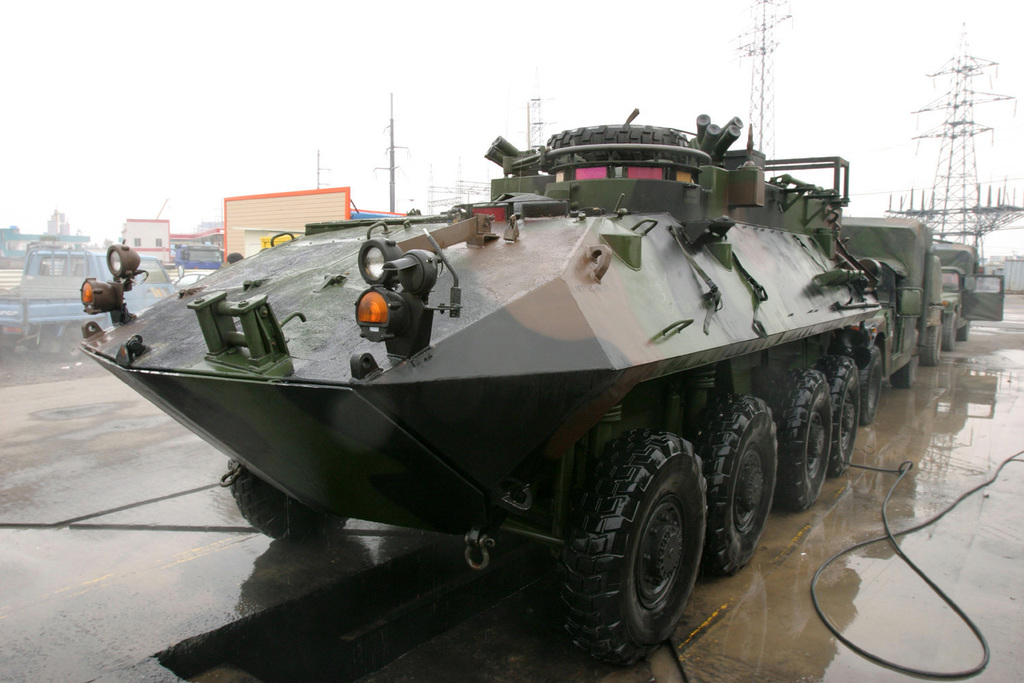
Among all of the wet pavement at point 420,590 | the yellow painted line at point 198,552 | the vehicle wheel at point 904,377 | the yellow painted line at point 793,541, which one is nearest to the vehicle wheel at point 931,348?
the vehicle wheel at point 904,377

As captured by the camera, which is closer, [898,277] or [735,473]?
[735,473]

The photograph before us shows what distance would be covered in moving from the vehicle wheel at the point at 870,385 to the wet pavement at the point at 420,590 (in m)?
1.31

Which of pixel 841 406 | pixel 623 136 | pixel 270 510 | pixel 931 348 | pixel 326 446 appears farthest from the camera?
pixel 931 348

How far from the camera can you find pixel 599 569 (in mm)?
3057

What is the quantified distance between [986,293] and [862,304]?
41.6 ft

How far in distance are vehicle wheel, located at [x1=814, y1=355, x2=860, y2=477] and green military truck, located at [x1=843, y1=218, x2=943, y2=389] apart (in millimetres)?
1905

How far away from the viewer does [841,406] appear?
5898 millimetres

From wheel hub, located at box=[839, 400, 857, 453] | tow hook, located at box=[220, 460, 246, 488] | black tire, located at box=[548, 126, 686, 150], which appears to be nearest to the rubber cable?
wheel hub, located at box=[839, 400, 857, 453]

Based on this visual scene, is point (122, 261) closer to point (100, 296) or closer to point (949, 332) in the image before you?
point (100, 296)

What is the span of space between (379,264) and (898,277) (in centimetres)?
829

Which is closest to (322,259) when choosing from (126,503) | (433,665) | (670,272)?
(670,272)

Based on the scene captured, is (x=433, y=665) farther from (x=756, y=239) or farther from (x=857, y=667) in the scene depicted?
(x=756, y=239)

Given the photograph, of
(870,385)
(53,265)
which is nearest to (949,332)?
(870,385)

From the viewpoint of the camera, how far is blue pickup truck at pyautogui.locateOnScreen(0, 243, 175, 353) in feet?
38.6
